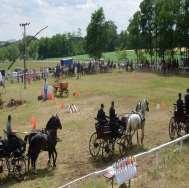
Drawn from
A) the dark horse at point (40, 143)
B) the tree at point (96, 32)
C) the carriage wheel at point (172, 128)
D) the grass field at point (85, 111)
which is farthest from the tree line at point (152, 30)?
the dark horse at point (40, 143)

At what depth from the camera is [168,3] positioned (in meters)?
53.4

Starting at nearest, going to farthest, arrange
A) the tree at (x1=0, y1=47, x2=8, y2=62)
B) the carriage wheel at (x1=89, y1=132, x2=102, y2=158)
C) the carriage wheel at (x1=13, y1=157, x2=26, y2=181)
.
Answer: the carriage wheel at (x1=13, y1=157, x2=26, y2=181) < the carriage wheel at (x1=89, y1=132, x2=102, y2=158) < the tree at (x1=0, y1=47, x2=8, y2=62)

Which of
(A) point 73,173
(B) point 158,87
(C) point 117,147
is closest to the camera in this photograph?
(A) point 73,173

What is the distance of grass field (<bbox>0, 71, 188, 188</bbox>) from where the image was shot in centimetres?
1820

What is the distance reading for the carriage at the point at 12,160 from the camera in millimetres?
17500

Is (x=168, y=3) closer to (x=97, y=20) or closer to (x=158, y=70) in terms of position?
(x=158, y=70)

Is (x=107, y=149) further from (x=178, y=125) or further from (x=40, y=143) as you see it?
(x=178, y=125)

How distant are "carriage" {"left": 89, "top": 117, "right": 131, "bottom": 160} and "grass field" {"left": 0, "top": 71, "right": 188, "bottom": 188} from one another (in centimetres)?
50

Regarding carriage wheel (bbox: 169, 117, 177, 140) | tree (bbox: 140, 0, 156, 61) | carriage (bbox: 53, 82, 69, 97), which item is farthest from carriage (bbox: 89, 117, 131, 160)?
tree (bbox: 140, 0, 156, 61)

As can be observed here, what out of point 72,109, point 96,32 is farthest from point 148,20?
point 72,109

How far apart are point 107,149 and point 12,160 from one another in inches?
147

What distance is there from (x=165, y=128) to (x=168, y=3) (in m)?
31.2

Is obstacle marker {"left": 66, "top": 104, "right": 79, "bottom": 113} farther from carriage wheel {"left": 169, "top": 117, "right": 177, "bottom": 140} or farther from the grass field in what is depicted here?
carriage wheel {"left": 169, "top": 117, "right": 177, "bottom": 140}

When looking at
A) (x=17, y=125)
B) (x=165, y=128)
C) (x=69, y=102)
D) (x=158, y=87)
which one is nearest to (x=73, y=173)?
(x=165, y=128)
